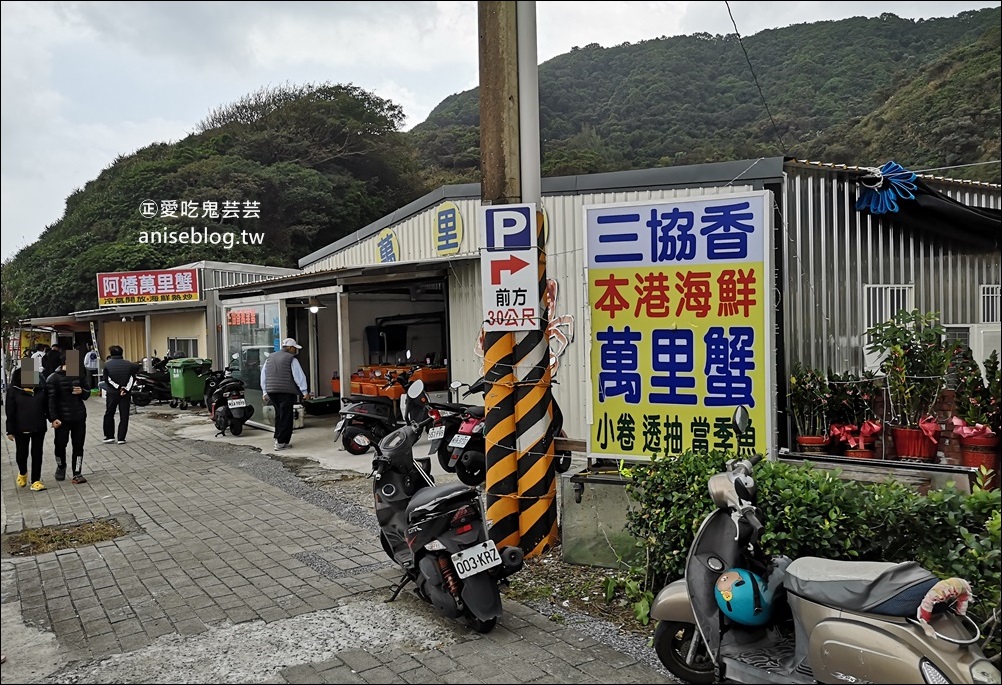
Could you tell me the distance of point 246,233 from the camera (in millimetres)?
35438

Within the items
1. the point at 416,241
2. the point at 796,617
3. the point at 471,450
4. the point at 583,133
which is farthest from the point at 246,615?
the point at 583,133

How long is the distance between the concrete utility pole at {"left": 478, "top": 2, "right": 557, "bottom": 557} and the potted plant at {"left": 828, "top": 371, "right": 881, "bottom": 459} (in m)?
2.70

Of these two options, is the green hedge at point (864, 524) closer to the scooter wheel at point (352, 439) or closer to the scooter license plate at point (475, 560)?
the scooter license plate at point (475, 560)

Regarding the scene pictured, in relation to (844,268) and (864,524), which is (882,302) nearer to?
(844,268)

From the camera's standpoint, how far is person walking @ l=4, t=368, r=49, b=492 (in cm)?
775

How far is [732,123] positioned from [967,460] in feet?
61.7

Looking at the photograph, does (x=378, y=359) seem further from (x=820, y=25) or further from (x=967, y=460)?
(x=820, y=25)

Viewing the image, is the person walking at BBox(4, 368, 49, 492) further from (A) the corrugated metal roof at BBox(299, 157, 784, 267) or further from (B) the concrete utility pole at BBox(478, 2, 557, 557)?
(A) the corrugated metal roof at BBox(299, 157, 784, 267)

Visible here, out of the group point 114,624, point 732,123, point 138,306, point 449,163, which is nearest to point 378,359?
point 449,163

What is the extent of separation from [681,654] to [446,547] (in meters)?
1.34

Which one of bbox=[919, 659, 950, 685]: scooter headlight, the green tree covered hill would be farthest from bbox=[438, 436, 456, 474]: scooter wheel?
the green tree covered hill

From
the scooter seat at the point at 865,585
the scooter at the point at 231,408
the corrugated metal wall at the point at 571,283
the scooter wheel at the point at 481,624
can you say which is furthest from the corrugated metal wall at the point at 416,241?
the scooter seat at the point at 865,585

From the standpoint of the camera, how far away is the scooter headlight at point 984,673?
264 cm

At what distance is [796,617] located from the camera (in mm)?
3146
